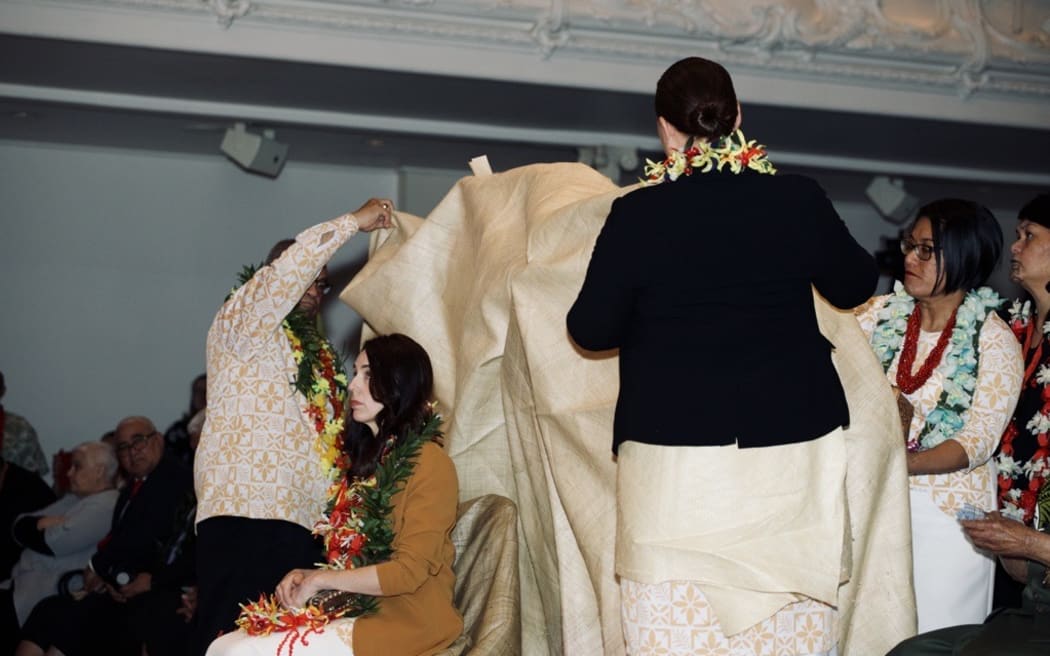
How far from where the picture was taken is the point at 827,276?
2.46 metres

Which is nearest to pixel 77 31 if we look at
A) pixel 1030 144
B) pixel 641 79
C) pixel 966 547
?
pixel 641 79

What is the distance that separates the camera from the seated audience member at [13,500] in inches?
232

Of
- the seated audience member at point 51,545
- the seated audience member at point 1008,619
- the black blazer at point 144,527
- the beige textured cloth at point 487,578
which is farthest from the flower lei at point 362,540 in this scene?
the seated audience member at point 51,545

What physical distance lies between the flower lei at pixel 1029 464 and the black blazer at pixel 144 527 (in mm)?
3205

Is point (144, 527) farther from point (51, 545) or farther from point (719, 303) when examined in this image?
point (719, 303)

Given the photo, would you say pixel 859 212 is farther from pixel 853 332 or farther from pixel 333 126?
pixel 853 332

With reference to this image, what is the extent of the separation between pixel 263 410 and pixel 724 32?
13.9ft

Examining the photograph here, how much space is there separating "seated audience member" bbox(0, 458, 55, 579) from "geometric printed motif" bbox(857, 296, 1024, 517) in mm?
4257

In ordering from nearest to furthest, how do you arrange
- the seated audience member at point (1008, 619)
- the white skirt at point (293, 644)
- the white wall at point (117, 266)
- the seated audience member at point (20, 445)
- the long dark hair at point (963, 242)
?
the seated audience member at point (1008, 619) < the white skirt at point (293, 644) < the long dark hair at point (963, 242) < the seated audience member at point (20, 445) < the white wall at point (117, 266)

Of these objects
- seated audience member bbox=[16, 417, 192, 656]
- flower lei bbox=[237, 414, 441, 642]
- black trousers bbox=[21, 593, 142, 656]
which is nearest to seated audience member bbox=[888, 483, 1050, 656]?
flower lei bbox=[237, 414, 441, 642]

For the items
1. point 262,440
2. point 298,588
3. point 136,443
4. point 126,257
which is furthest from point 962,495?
point 126,257

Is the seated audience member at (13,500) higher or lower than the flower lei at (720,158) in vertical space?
lower

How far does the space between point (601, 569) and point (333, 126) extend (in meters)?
5.50

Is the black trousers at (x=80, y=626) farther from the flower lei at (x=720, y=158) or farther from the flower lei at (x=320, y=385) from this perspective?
the flower lei at (x=720, y=158)
